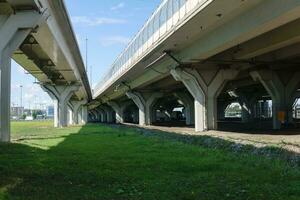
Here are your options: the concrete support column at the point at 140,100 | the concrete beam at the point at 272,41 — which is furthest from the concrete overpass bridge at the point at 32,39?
the concrete support column at the point at 140,100

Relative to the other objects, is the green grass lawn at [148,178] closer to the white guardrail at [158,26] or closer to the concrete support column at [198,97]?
the white guardrail at [158,26]

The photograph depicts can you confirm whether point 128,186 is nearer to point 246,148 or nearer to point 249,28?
point 246,148

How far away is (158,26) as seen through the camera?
36.3 metres

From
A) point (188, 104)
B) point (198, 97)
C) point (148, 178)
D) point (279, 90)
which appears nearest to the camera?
point (148, 178)

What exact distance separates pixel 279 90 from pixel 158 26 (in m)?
11.9

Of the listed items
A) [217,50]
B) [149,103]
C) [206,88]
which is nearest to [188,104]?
[149,103]

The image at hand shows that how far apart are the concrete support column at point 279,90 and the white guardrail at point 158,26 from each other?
8.70m

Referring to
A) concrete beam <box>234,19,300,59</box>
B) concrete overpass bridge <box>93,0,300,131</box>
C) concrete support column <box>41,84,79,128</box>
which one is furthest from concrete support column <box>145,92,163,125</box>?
concrete beam <box>234,19,300,59</box>

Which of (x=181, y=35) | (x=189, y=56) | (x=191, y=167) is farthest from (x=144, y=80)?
(x=191, y=167)

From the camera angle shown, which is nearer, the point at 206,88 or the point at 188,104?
the point at 206,88

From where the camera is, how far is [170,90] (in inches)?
2879

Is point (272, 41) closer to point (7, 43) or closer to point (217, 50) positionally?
point (217, 50)

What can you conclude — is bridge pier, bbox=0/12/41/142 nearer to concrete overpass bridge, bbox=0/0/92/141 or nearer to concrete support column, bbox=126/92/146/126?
concrete overpass bridge, bbox=0/0/92/141

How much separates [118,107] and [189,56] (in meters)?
77.8
